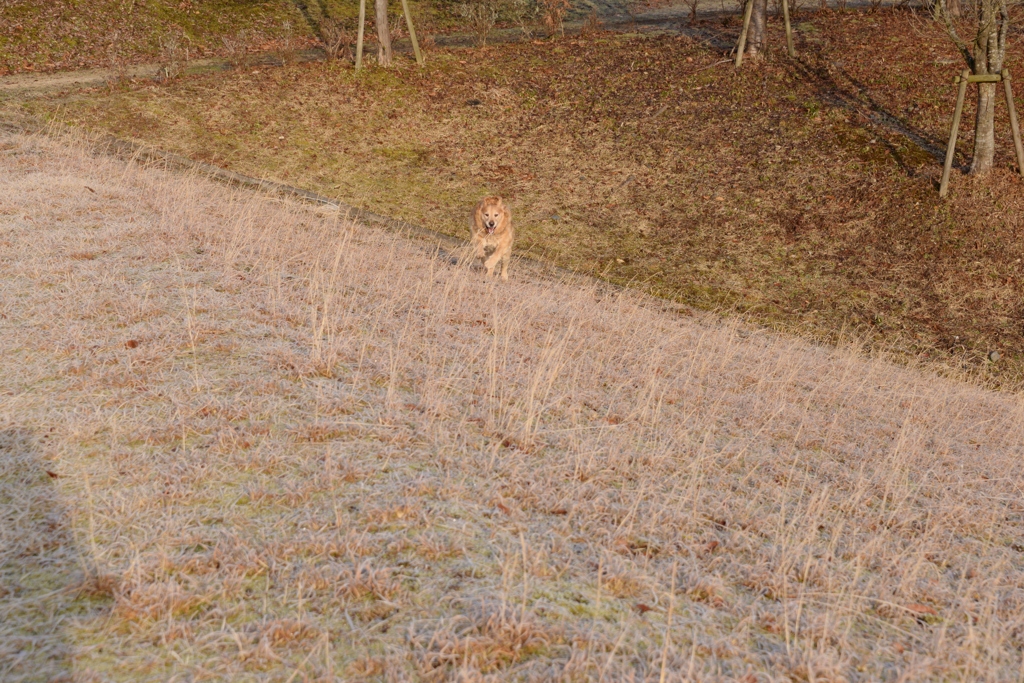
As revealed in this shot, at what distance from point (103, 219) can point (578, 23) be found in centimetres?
2494

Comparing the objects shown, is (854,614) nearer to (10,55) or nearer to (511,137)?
(511,137)

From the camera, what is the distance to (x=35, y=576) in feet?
13.7

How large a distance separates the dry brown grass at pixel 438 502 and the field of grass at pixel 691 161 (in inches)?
284

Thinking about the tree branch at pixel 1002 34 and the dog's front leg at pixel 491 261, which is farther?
the tree branch at pixel 1002 34

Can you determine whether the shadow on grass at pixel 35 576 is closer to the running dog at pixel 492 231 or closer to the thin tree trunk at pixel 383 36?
the running dog at pixel 492 231

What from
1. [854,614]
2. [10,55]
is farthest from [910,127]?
[10,55]

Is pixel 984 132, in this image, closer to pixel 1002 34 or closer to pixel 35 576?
pixel 1002 34

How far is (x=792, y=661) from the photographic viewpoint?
13.1 feet

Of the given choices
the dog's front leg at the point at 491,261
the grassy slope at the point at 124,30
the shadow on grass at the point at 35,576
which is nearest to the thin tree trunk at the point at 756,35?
the grassy slope at the point at 124,30

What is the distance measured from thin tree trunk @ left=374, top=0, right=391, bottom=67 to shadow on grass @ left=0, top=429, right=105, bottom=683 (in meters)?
22.1

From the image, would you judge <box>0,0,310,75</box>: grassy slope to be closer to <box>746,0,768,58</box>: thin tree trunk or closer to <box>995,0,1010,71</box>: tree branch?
<box>746,0,768,58</box>: thin tree trunk

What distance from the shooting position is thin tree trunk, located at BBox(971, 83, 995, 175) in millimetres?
18875

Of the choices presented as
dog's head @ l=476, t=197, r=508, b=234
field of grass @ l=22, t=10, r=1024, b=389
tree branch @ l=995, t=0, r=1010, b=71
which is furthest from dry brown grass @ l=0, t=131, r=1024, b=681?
tree branch @ l=995, t=0, r=1010, b=71

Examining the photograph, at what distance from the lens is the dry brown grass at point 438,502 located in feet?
12.9
